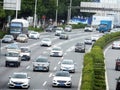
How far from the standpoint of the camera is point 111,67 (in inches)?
2731

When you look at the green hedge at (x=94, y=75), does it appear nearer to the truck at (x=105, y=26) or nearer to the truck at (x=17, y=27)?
the truck at (x=17, y=27)

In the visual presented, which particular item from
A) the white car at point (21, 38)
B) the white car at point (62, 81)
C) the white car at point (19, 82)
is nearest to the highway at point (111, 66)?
the white car at point (62, 81)

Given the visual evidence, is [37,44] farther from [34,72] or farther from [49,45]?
[34,72]

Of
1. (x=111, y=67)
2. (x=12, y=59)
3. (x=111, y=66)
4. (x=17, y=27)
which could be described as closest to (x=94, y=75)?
(x=12, y=59)

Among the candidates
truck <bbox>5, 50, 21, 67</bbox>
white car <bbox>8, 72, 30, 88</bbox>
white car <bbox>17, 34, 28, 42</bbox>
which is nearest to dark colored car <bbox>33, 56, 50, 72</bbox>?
truck <bbox>5, 50, 21, 67</bbox>

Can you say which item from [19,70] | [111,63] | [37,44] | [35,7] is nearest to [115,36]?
[37,44]

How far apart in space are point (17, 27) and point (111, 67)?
37.4m

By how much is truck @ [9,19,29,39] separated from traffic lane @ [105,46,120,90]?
1583cm

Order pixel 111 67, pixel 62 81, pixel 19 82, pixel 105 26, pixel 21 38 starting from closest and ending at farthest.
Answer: pixel 19 82, pixel 62 81, pixel 111 67, pixel 21 38, pixel 105 26

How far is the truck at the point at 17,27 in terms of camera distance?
336 ft

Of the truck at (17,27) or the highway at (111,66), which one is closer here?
the highway at (111,66)

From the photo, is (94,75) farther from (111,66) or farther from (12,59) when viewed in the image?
(111,66)

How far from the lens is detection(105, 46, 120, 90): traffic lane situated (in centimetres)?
5296

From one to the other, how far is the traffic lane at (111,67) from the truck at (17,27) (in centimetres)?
1583
